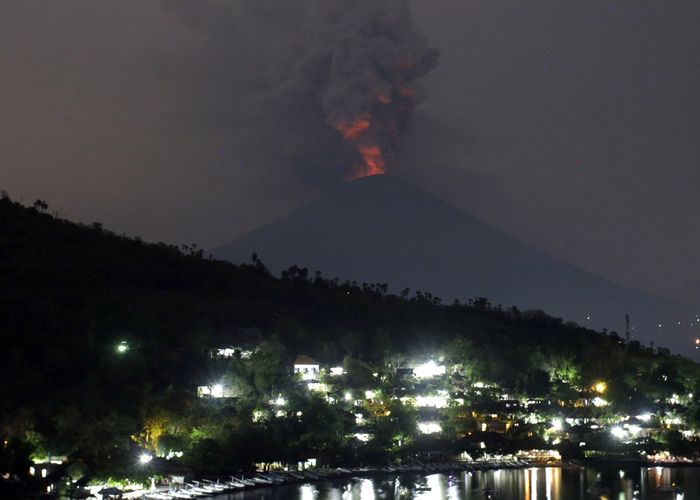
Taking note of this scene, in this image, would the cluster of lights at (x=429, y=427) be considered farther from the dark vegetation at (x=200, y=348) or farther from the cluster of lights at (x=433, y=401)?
the dark vegetation at (x=200, y=348)

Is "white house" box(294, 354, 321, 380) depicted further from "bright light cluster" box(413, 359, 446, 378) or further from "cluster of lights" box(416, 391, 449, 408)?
"bright light cluster" box(413, 359, 446, 378)

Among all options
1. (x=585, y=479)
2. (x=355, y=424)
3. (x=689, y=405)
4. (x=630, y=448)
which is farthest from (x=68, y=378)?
(x=689, y=405)

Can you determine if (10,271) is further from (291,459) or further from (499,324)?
(499,324)

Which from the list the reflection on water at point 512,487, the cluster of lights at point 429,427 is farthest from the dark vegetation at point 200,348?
the cluster of lights at point 429,427

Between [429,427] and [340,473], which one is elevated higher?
[429,427]

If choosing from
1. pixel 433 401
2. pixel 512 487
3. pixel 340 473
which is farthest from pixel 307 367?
pixel 512 487

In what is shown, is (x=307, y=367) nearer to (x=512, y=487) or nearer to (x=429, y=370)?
(x=429, y=370)
